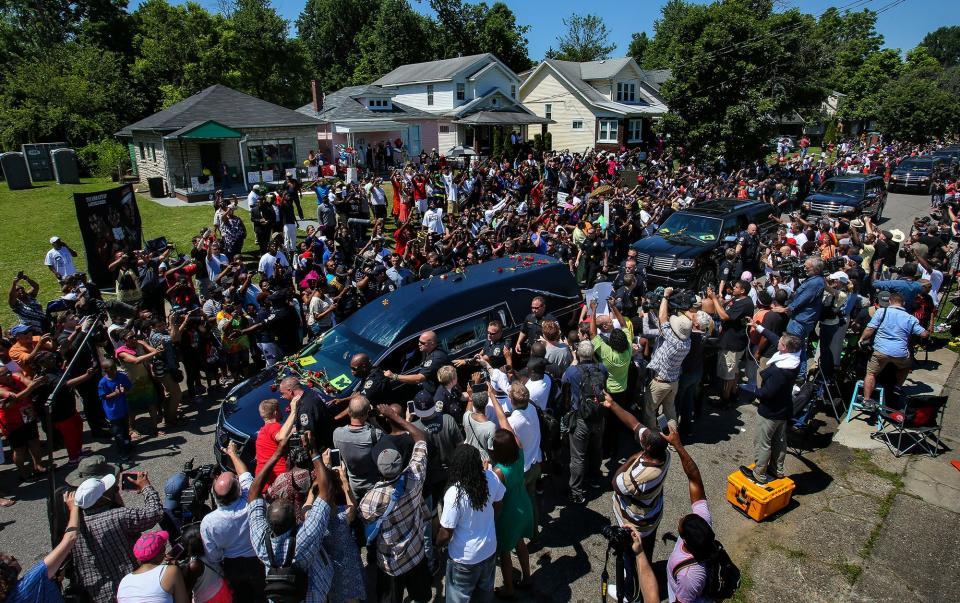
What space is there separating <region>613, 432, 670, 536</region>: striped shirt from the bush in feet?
107

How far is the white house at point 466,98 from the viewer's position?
3647 centimetres

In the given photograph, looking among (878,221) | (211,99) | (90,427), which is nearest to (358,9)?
(211,99)

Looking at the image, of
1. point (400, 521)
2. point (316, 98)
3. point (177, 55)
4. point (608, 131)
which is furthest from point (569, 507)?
point (177, 55)

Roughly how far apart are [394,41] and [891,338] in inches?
2438

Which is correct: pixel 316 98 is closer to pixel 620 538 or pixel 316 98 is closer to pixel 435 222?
pixel 435 222

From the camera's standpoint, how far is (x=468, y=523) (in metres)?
4.06

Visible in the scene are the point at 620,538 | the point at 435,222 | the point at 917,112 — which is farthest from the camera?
Result: the point at 917,112

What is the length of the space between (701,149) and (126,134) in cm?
2946

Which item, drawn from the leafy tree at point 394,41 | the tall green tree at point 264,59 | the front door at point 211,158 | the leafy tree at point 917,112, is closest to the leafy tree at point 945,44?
the leafy tree at point 917,112

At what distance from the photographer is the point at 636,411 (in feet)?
26.3

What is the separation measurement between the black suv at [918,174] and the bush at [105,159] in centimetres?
4102

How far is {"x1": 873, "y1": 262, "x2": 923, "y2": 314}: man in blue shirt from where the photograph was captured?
9.05m

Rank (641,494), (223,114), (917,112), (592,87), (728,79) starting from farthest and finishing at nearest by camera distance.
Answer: (917,112)
(592,87)
(728,79)
(223,114)
(641,494)

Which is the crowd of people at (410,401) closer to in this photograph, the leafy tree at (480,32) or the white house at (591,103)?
the white house at (591,103)
